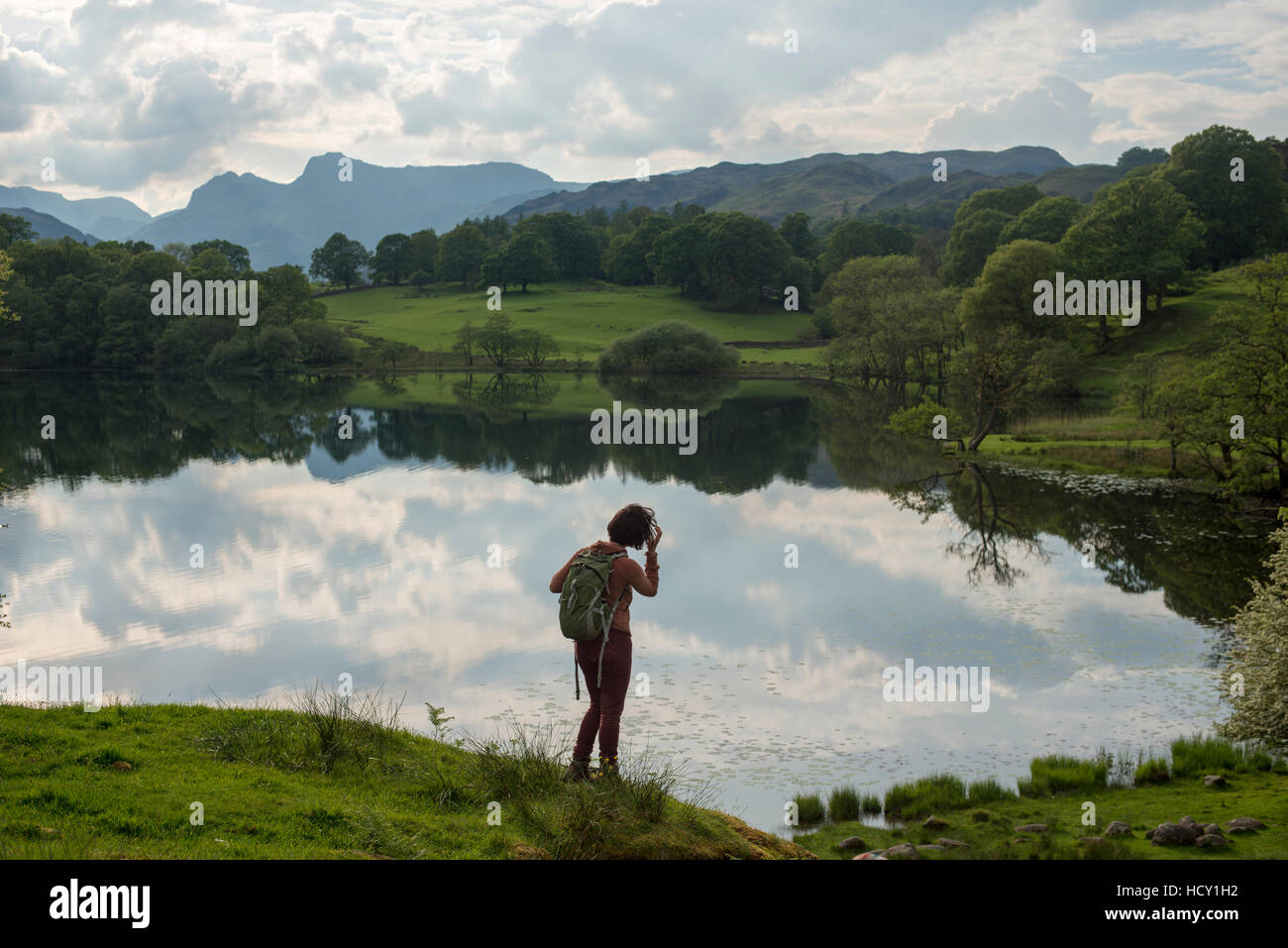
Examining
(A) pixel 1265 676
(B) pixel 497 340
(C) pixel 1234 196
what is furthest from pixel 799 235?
(A) pixel 1265 676

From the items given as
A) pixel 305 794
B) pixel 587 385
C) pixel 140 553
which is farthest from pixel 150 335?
pixel 305 794

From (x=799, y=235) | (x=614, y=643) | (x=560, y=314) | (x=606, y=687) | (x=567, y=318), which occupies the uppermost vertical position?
(x=799, y=235)

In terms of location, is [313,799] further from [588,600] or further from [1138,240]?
[1138,240]

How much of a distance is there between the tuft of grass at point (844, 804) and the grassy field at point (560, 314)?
9407cm

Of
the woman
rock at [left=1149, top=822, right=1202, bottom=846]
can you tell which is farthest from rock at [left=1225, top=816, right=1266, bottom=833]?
the woman

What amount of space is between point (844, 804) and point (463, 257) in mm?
150941

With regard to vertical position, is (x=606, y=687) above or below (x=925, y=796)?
above

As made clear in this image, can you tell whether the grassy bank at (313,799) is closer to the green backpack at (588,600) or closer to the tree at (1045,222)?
the green backpack at (588,600)

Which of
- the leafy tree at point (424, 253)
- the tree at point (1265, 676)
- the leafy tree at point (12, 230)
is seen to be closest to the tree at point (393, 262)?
the leafy tree at point (424, 253)

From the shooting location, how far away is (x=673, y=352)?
99.1m

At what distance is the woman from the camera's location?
32.4 ft

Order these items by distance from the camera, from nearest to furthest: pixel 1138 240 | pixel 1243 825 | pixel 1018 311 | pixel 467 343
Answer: pixel 1243 825, pixel 1018 311, pixel 1138 240, pixel 467 343

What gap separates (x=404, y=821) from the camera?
9227 millimetres
